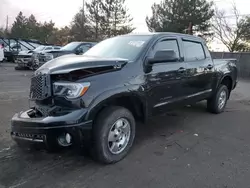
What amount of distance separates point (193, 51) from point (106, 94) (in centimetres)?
264

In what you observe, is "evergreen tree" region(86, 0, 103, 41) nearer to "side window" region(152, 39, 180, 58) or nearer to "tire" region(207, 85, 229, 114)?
"tire" region(207, 85, 229, 114)

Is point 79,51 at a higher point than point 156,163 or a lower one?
higher

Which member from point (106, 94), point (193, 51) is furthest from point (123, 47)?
point (193, 51)

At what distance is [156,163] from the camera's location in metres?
3.52

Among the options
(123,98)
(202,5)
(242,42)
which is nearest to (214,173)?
(123,98)

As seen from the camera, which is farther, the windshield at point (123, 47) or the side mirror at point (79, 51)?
the side mirror at point (79, 51)

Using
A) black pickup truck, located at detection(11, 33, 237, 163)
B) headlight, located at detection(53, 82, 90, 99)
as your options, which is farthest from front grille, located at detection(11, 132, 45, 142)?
headlight, located at detection(53, 82, 90, 99)

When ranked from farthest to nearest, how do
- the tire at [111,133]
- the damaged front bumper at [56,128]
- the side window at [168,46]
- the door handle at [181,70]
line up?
the door handle at [181,70]
the side window at [168,46]
the tire at [111,133]
the damaged front bumper at [56,128]

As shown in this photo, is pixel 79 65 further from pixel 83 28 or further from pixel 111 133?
pixel 83 28

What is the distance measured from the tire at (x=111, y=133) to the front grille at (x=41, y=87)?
721 mm

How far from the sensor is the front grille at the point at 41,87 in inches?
126

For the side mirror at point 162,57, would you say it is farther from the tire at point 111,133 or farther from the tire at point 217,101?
the tire at point 217,101

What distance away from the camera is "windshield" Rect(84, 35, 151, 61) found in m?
3.96

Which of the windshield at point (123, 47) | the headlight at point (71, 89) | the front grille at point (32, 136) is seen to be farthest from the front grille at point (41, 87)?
the windshield at point (123, 47)
